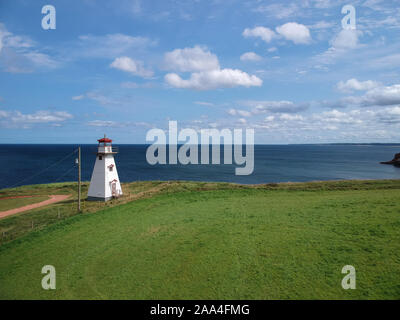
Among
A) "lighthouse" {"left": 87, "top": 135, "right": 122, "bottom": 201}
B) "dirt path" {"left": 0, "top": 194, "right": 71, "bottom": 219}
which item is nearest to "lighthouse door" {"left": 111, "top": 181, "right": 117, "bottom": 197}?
"lighthouse" {"left": 87, "top": 135, "right": 122, "bottom": 201}

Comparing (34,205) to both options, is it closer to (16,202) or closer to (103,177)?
(16,202)

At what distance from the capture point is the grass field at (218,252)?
444 inches

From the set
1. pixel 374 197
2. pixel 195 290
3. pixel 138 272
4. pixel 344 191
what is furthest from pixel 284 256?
pixel 344 191

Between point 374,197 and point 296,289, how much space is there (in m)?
18.9

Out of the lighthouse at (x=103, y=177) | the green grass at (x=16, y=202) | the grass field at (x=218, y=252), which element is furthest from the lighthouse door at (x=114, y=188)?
the green grass at (x=16, y=202)

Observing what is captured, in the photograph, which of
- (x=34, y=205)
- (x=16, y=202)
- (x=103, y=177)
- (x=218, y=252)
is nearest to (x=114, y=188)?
(x=103, y=177)

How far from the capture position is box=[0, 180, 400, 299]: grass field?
1129 centimetres

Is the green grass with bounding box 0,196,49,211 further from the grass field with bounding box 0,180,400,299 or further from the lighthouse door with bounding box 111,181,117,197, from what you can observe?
the lighthouse door with bounding box 111,181,117,197

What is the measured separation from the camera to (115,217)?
77.4 ft

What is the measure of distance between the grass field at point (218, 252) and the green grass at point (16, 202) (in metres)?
8.14

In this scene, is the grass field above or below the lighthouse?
below

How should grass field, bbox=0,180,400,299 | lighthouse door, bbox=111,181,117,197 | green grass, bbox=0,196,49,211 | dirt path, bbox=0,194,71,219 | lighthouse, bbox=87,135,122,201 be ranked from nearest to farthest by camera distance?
grass field, bbox=0,180,400,299
dirt path, bbox=0,194,71,219
green grass, bbox=0,196,49,211
lighthouse, bbox=87,135,122,201
lighthouse door, bbox=111,181,117,197

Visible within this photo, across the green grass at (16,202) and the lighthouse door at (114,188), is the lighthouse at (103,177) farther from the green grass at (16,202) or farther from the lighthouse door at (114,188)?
the green grass at (16,202)

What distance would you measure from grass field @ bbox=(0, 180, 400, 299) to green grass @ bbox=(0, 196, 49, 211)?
8.14m
